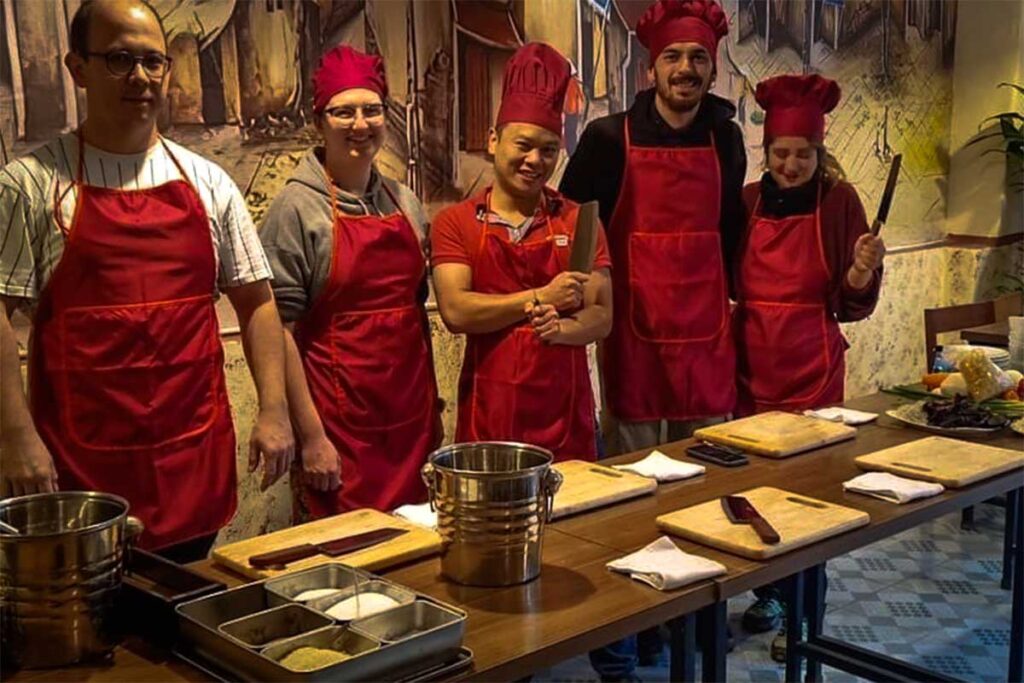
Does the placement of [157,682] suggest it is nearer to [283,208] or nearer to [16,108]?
[283,208]

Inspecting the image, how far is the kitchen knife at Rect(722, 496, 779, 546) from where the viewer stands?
6.02 feet

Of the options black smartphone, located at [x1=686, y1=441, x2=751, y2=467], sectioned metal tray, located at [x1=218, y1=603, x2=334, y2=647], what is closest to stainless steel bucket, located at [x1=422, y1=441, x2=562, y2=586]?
sectioned metal tray, located at [x1=218, y1=603, x2=334, y2=647]

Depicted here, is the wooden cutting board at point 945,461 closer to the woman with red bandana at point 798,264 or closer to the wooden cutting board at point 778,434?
the wooden cutting board at point 778,434

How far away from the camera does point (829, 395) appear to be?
10.6ft

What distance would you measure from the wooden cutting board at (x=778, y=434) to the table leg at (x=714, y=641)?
620 mm

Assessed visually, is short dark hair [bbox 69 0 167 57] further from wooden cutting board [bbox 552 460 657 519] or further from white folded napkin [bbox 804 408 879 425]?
white folded napkin [bbox 804 408 879 425]

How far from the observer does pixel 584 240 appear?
254 centimetres

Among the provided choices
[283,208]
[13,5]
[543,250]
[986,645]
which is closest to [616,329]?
[543,250]

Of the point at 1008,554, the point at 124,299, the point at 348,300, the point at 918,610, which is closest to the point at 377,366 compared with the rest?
the point at 348,300

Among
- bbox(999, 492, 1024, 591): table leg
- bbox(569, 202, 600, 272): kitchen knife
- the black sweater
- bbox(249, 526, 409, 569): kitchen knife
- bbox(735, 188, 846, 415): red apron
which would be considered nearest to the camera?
bbox(249, 526, 409, 569): kitchen knife

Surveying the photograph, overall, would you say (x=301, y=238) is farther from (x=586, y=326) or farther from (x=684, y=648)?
(x=684, y=648)

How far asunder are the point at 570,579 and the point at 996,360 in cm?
191

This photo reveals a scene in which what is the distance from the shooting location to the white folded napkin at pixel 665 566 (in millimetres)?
1685

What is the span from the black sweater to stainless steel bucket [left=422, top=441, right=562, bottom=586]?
58.5 inches
